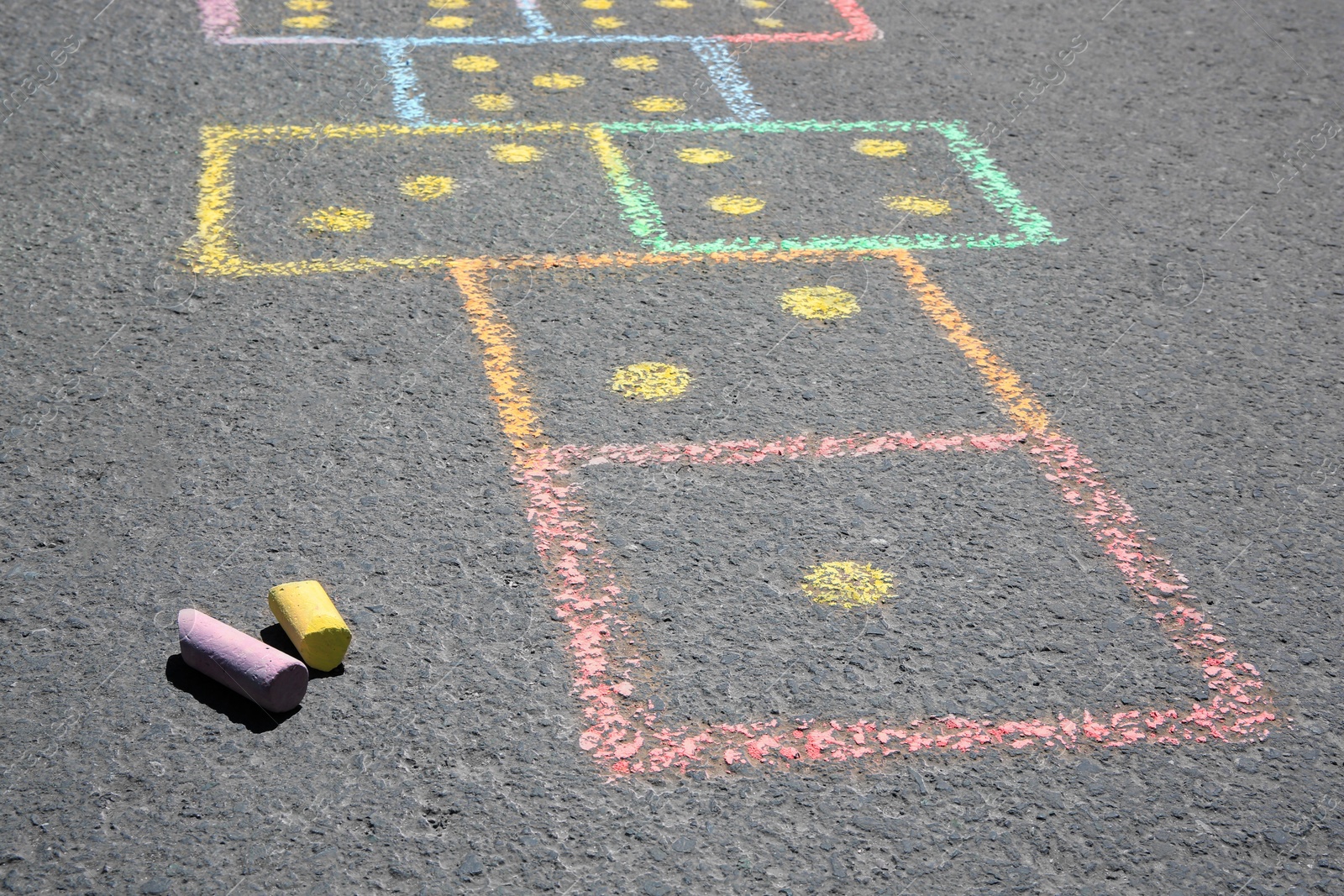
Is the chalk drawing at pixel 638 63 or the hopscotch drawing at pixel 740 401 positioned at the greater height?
the chalk drawing at pixel 638 63

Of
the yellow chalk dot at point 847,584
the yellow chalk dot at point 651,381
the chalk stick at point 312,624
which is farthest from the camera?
the yellow chalk dot at point 651,381

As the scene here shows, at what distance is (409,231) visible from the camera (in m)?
5.38

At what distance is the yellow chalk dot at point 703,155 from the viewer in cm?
608

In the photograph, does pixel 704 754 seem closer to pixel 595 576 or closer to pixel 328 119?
pixel 595 576

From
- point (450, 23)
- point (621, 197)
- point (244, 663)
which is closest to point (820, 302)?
point (621, 197)

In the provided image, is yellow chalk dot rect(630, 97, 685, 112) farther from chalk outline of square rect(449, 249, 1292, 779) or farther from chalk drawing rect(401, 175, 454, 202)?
chalk outline of square rect(449, 249, 1292, 779)

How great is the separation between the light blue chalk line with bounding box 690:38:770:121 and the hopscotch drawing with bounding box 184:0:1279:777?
0.03 metres

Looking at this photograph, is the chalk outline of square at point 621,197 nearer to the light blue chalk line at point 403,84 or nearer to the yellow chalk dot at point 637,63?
the light blue chalk line at point 403,84

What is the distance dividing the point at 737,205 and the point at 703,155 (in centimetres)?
51

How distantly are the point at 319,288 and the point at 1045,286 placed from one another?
9.55ft

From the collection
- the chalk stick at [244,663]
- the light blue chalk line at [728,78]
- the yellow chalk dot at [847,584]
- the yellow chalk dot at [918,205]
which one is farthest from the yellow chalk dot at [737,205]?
the chalk stick at [244,663]

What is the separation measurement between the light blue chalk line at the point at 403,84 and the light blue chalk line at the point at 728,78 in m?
1.55

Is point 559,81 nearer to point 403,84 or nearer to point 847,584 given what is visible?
point 403,84

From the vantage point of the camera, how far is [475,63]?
6.94 m
